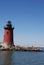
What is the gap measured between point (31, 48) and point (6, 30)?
10503 millimetres

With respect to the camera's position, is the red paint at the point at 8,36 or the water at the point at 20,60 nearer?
the water at the point at 20,60

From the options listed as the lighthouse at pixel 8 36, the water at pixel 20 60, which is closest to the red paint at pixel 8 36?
the lighthouse at pixel 8 36

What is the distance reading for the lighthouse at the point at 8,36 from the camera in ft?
224

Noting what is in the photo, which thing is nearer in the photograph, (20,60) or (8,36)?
(20,60)

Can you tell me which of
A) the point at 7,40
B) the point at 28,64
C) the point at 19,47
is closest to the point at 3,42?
the point at 7,40

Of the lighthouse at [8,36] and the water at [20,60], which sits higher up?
the lighthouse at [8,36]

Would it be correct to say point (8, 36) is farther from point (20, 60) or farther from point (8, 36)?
point (20, 60)

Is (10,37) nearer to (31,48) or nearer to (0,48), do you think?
(0,48)

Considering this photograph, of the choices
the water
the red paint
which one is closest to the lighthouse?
the red paint

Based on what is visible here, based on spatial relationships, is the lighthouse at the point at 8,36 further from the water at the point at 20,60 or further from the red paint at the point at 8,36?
the water at the point at 20,60

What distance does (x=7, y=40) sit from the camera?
68188 mm

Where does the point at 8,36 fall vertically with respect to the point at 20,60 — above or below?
above

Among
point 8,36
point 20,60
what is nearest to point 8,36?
point 8,36

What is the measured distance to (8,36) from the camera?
2687 inches
